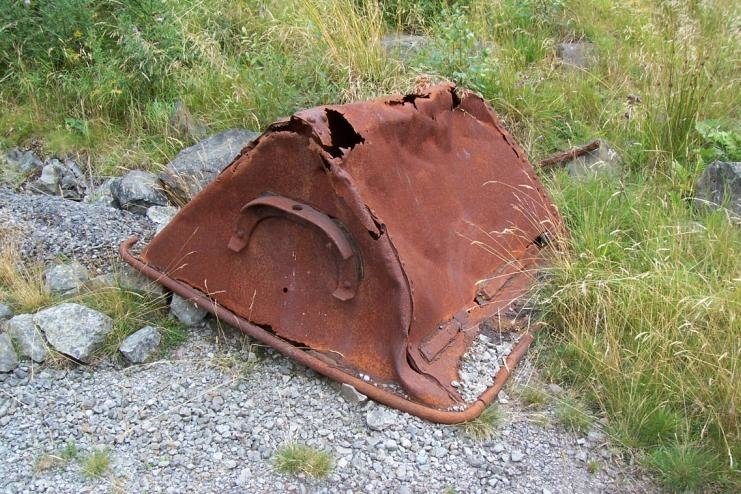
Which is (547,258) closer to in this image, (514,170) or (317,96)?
(514,170)

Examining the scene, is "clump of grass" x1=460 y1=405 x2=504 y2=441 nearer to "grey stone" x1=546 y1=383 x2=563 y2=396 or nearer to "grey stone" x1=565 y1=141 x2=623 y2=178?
"grey stone" x1=546 y1=383 x2=563 y2=396

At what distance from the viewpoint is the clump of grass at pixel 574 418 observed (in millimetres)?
2537

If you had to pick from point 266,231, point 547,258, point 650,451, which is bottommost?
point 650,451

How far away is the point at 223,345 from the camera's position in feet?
9.24

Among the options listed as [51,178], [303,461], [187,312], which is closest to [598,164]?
[187,312]

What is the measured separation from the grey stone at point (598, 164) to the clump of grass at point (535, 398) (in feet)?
5.47

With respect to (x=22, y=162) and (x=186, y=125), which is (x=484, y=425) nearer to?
(x=186, y=125)

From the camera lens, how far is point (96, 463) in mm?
2248

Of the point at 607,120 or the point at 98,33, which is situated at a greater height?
the point at 98,33

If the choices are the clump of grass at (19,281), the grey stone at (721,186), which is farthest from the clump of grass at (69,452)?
the grey stone at (721,186)

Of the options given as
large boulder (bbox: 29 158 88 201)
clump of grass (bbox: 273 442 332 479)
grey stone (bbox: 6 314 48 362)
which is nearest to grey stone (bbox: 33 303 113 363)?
grey stone (bbox: 6 314 48 362)

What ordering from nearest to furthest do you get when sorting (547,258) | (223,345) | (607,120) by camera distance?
(223,345) → (547,258) → (607,120)

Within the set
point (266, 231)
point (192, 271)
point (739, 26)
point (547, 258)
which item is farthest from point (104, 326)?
point (739, 26)

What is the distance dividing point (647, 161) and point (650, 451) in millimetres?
2231
